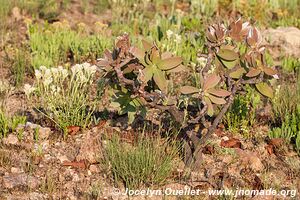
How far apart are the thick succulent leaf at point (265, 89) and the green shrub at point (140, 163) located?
30.5 inches

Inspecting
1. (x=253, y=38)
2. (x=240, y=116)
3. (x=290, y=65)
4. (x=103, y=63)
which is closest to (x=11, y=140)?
(x=103, y=63)

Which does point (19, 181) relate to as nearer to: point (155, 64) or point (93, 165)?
point (93, 165)

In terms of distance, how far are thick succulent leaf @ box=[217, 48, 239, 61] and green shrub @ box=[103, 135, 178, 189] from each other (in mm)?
770

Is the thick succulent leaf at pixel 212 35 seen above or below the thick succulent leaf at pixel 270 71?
above

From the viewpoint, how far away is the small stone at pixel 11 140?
4496 mm

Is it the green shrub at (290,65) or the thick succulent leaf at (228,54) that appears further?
the green shrub at (290,65)

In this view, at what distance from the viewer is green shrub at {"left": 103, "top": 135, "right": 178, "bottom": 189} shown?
396 centimetres

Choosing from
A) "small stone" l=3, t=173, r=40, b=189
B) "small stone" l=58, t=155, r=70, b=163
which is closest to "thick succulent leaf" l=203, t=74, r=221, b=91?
"small stone" l=58, t=155, r=70, b=163

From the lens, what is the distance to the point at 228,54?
12.9ft

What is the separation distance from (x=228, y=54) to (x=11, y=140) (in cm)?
190

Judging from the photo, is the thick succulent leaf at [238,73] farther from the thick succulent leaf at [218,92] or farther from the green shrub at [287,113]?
the green shrub at [287,113]

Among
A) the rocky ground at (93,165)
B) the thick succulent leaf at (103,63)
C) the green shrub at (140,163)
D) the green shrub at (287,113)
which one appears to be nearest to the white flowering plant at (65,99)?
the rocky ground at (93,165)

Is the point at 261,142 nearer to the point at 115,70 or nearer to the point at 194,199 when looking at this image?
the point at 194,199

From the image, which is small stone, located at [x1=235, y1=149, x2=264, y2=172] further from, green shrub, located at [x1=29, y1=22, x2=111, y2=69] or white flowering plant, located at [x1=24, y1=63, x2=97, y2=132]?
green shrub, located at [x1=29, y1=22, x2=111, y2=69]
